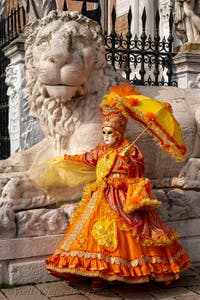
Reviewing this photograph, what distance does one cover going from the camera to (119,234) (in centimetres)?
381

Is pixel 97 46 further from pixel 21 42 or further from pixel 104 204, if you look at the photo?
pixel 21 42

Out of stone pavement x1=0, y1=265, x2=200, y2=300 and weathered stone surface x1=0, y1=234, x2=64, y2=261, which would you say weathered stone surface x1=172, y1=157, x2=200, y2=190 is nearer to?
stone pavement x1=0, y1=265, x2=200, y2=300

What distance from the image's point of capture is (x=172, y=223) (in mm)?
4652

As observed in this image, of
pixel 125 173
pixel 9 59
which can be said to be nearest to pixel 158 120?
pixel 125 173

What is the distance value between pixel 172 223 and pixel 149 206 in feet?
2.83

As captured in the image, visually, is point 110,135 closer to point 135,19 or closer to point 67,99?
point 67,99

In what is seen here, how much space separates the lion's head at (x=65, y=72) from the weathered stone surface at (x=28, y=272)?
1006 millimetres

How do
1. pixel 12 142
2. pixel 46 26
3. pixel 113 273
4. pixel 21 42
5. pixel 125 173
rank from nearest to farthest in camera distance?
pixel 113 273
pixel 125 173
pixel 46 26
pixel 21 42
pixel 12 142

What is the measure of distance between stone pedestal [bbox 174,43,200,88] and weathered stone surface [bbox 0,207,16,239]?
574cm

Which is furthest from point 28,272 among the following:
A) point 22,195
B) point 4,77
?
point 4,77

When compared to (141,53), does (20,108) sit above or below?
below

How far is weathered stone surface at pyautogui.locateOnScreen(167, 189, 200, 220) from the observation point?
15.3 feet

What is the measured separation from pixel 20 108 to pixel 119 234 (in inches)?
157

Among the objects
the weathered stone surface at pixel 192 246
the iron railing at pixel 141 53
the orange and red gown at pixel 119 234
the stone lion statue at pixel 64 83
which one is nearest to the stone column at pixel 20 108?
the iron railing at pixel 141 53
